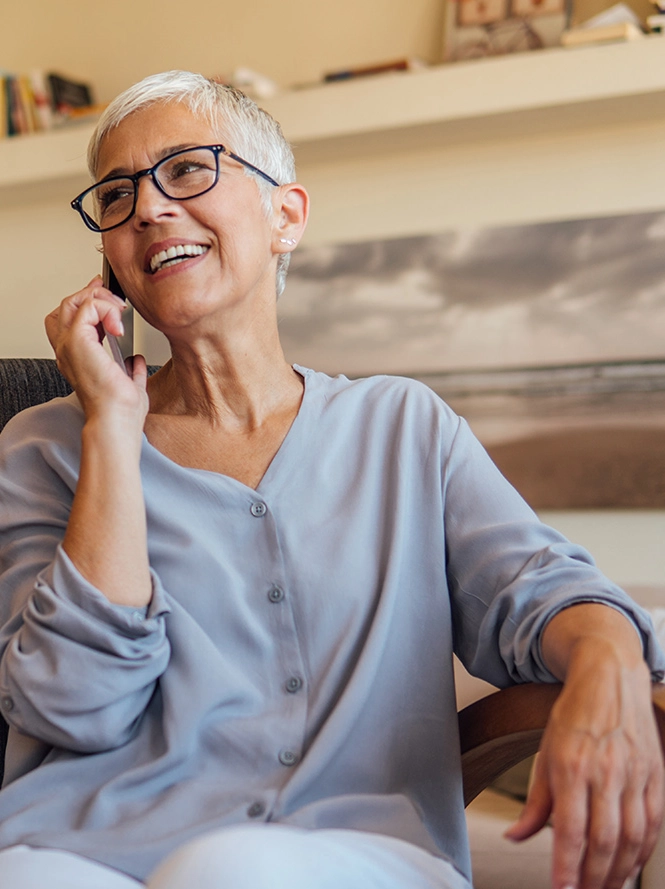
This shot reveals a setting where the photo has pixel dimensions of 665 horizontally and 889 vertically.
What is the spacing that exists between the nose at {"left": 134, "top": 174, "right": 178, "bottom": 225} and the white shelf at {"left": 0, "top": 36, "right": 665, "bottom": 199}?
4.66 ft

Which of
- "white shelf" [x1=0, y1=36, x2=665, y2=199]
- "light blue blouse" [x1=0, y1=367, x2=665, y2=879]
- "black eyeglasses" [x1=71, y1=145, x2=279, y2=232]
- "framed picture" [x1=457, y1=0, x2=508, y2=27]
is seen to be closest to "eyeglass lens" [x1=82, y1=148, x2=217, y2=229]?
"black eyeglasses" [x1=71, y1=145, x2=279, y2=232]

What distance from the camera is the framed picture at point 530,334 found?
9.46 ft

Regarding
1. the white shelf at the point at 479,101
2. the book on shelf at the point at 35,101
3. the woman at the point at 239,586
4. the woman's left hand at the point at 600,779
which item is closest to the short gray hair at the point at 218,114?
the woman at the point at 239,586

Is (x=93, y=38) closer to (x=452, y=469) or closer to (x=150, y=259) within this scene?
(x=150, y=259)

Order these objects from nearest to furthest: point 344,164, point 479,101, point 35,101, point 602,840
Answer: point 602,840, point 479,101, point 344,164, point 35,101

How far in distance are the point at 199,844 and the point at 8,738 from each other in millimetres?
497

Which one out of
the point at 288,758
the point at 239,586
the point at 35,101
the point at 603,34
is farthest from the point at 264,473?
the point at 35,101

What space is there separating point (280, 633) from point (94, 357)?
1.34ft

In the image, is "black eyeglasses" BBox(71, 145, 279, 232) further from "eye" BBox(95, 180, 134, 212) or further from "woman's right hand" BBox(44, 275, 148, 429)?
"woman's right hand" BBox(44, 275, 148, 429)

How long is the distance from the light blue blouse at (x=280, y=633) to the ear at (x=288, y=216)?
0.29 metres

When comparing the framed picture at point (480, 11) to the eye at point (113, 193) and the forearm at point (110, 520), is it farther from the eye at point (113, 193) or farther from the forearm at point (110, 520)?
the forearm at point (110, 520)

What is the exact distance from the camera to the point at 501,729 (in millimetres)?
1118

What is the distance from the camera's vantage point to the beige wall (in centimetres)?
293

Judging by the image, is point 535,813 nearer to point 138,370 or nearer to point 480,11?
point 138,370
